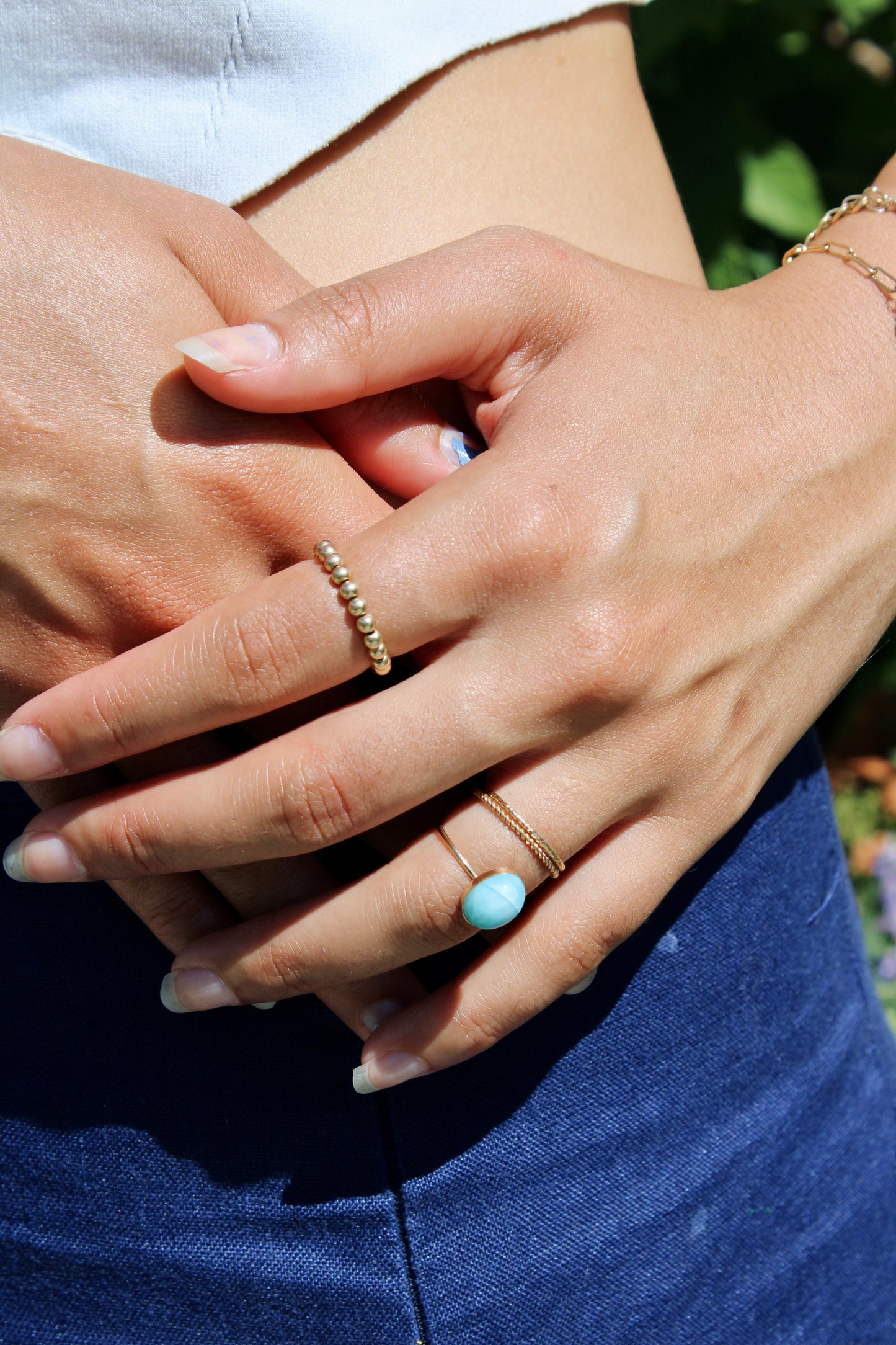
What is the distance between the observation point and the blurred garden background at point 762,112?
2395 mm

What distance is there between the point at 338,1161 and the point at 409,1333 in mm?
193

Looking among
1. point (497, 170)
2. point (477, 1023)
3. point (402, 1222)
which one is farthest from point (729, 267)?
point (402, 1222)

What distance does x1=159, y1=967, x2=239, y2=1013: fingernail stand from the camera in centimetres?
100

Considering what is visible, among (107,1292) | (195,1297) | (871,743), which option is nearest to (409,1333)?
(195,1297)

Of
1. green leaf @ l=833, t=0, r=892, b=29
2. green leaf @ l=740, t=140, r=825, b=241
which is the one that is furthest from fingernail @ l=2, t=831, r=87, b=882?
green leaf @ l=833, t=0, r=892, b=29

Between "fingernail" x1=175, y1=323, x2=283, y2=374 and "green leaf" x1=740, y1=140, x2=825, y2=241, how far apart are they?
6.32 feet

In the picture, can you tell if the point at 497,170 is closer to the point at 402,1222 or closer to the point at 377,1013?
the point at 377,1013

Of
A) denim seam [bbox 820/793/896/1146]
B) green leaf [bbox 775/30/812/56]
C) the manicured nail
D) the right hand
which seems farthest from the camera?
green leaf [bbox 775/30/812/56]

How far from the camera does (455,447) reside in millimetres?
1016

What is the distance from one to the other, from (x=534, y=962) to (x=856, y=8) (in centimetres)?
246

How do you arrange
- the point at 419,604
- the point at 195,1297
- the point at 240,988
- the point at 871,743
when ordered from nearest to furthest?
the point at 419,604, the point at 240,988, the point at 195,1297, the point at 871,743

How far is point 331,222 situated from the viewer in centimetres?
108

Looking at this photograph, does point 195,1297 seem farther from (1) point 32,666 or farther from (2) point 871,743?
(2) point 871,743

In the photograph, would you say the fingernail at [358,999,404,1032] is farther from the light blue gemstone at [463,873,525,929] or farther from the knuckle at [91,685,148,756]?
the knuckle at [91,685,148,756]
